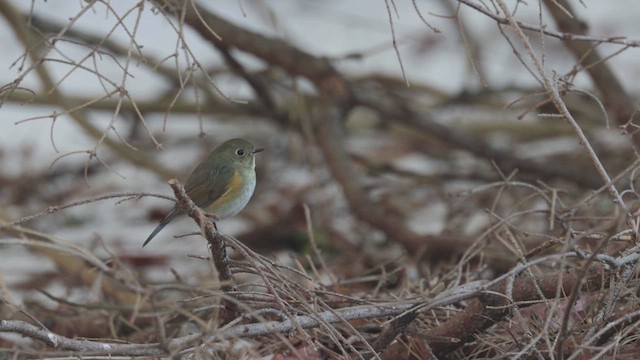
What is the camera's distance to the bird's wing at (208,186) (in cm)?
221

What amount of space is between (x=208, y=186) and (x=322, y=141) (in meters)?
1.11

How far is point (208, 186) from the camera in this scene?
7.28ft

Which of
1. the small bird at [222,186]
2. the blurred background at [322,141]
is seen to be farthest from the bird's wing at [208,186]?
the blurred background at [322,141]

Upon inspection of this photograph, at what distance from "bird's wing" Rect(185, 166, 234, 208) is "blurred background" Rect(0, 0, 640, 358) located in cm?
35

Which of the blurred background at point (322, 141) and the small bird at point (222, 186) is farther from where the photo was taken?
the blurred background at point (322, 141)

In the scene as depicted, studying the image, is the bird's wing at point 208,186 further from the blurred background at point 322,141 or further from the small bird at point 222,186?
the blurred background at point 322,141

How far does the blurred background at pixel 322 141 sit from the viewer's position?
3076 millimetres

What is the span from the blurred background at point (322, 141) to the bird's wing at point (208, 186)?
350mm

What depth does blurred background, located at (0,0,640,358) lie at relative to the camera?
10.1 feet

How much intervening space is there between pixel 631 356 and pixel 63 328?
4.58ft

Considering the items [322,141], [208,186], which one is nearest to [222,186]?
[208,186]

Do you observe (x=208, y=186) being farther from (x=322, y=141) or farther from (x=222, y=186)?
(x=322, y=141)

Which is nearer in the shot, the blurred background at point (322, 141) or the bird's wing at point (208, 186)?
the bird's wing at point (208, 186)

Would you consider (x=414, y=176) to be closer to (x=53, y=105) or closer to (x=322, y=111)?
(x=322, y=111)
